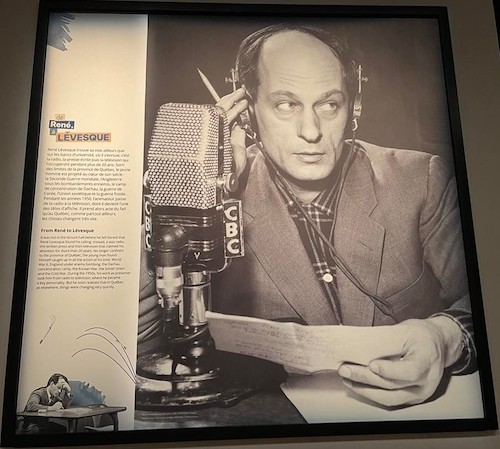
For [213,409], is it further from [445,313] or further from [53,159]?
[53,159]

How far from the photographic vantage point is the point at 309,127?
147cm

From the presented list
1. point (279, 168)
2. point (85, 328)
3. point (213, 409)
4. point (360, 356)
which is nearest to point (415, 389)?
point (360, 356)

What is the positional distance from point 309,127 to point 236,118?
19 cm

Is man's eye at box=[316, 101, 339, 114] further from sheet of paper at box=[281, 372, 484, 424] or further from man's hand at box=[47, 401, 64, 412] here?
man's hand at box=[47, 401, 64, 412]

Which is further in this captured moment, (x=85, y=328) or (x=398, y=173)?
(x=398, y=173)

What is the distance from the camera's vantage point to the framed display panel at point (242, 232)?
4.27 feet

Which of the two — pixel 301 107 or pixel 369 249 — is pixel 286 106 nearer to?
pixel 301 107

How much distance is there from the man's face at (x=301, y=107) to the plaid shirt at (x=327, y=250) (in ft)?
0.15

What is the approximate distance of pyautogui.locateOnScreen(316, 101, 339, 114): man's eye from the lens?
149cm

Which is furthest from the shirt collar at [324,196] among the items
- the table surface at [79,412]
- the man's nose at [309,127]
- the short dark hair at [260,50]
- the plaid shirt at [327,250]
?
the table surface at [79,412]

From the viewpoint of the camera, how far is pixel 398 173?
58.1 inches

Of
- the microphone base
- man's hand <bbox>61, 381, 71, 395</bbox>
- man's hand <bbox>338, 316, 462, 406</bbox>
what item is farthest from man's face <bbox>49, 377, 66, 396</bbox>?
man's hand <bbox>338, 316, 462, 406</bbox>

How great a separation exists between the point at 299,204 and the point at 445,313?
1.45 ft

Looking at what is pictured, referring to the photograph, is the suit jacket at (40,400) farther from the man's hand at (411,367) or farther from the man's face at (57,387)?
the man's hand at (411,367)
